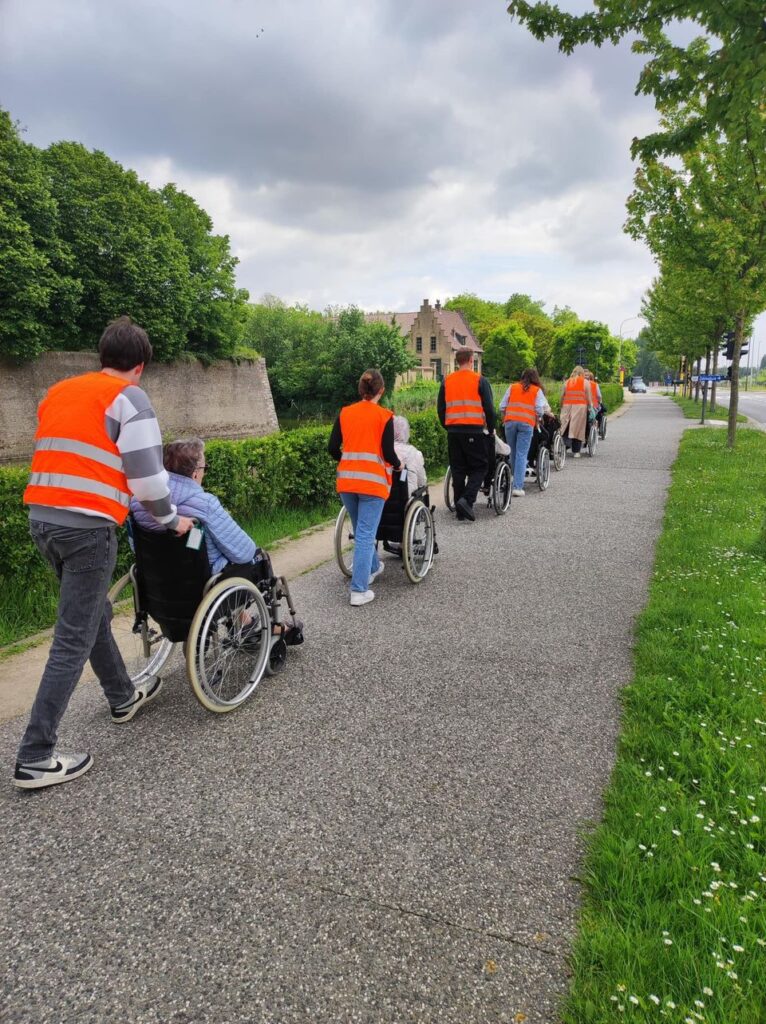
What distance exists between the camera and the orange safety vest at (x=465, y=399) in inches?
273

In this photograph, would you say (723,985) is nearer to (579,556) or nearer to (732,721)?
(732,721)

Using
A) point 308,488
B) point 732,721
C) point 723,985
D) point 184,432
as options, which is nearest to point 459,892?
point 723,985

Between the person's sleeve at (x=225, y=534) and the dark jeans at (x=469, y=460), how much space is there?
4.36 metres

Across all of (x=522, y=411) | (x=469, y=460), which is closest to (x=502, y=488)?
(x=469, y=460)

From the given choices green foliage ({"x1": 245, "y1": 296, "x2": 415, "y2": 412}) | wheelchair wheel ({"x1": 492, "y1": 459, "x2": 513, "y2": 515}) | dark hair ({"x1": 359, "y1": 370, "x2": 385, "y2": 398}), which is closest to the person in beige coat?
wheelchair wheel ({"x1": 492, "y1": 459, "x2": 513, "y2": 515})

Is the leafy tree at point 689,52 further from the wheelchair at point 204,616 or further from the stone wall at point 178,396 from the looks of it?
the stone wall at point 178,396

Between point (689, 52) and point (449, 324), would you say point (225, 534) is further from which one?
point (449, 324)

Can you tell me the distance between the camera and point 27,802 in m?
2.49

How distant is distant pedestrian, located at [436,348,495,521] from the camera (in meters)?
6.93

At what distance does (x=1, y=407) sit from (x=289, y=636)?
27.6 metres

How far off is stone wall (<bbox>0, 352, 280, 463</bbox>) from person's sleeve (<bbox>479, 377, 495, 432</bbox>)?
21274 mm

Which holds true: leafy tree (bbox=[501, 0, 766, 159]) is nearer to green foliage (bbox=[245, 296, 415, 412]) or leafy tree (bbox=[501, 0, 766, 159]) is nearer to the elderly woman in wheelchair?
the elderly woman in wheelchair

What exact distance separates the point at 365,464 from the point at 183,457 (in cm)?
176

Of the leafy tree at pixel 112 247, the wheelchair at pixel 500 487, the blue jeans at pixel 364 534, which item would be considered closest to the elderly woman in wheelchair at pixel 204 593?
the blue jeans at pixel 364 534
